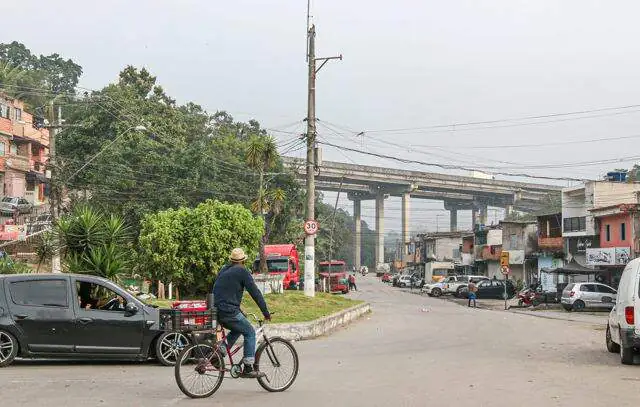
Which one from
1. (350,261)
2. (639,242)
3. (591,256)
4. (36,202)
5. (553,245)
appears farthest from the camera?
(350,261)

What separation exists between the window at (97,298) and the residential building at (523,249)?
179 feet

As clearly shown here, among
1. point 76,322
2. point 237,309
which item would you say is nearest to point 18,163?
point 76,322

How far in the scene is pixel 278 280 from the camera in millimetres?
30766

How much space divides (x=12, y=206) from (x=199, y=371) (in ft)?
152

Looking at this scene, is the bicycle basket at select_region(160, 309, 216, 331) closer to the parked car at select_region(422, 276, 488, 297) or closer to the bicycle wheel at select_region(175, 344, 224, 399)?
the bicycle wheel at select_region(175, 344, 224, 399)

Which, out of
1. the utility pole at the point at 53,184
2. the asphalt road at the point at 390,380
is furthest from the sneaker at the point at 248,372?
the utility pole at the point at 53,184

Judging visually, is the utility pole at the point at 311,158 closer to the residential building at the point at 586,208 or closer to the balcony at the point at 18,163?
the residential building at the point at 586,208

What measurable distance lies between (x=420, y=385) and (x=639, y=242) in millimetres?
37943

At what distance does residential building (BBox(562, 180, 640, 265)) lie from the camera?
2093 inches

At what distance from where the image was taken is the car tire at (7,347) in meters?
12.4

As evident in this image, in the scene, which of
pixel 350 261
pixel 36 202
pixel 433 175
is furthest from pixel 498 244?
pixel 350 261

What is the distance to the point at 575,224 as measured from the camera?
54.8m

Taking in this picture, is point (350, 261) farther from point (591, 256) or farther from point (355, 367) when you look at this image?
point (355, 367)

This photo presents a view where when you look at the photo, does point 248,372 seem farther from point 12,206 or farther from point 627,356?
point 12,206
